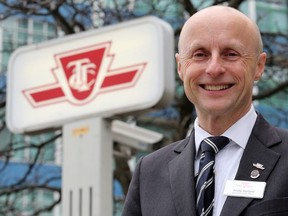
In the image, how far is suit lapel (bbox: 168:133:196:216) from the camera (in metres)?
2.62

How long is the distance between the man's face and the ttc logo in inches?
214

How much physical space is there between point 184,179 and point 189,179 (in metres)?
0.02

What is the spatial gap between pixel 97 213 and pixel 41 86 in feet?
4.99

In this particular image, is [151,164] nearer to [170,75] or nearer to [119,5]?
[170,75]

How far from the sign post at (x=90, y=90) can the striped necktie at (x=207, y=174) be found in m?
5.21

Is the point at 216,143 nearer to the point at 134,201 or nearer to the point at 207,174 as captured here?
the point at 207,174

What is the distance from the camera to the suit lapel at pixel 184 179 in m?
2.62

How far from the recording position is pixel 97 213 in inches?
→ 316

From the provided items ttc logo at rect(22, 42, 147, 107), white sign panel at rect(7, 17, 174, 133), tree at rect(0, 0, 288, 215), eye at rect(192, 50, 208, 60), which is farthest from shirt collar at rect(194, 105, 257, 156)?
tree at rect(0, 0, 288, 215)

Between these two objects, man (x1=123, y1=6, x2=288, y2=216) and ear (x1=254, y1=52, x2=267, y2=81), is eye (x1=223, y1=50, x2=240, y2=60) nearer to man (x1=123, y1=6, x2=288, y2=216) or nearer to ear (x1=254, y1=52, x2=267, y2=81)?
man (x1=123, y1=6, x2=288, y2=216)

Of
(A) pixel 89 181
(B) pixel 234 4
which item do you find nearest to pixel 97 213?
(A) pixel 89 181

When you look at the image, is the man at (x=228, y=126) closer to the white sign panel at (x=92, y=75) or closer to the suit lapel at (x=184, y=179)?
the suit lapel at (x=184, y=179)

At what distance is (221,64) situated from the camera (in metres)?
2.59

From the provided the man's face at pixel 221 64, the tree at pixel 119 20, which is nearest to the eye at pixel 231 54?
the man's face at pixel 221 64
